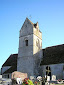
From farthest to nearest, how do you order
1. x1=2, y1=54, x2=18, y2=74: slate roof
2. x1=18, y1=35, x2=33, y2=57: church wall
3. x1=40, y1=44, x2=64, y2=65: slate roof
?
x1=2, y1=54, x2=18, y2=74: slate roof, x1=18, y1=35, x2=33, y2=57: church wall, x1=40, y1=44, x2=64, y2=65: slate roof

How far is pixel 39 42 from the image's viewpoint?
33.9m

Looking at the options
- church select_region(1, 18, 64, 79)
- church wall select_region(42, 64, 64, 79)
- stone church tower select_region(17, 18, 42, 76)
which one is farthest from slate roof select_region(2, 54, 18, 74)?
church wall select_region(42, 64, 64, 79)

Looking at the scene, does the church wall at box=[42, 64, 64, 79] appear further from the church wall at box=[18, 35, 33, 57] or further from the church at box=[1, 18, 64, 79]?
the church wall at box=[18, 35, 33, 57]

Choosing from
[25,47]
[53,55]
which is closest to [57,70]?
[53,55]

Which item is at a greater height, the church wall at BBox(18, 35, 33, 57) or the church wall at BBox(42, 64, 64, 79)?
the church wall at BBox(18, 35, 33, 57)

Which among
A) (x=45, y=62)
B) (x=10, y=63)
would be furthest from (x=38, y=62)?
(x=10, y=63)

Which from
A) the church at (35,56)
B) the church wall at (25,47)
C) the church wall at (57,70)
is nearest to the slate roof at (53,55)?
the church at (35,56)

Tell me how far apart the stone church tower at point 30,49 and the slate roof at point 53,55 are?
1414 millimetres

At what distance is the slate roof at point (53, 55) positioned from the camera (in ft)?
96.3

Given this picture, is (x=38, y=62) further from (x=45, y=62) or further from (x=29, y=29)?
(x=29, y=29)

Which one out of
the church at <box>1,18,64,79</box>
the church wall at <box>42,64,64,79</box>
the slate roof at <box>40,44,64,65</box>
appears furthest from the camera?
the slate roof at <box>40,44,64,65</box>

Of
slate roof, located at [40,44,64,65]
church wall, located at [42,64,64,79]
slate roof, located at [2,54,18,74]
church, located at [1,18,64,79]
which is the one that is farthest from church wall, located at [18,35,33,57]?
church wall, located at [42,64,64,79]

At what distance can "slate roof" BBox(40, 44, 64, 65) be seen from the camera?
29344 mm

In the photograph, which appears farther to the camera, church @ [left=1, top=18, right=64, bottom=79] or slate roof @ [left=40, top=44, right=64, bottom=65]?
slate roof @ [left=40, top=44, right=64, bottom=65]
